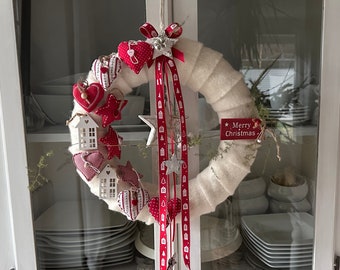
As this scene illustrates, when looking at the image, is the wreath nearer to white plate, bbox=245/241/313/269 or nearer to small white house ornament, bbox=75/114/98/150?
small white house ornament, bbox=75/114/98/150

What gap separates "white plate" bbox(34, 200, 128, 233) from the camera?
87 centimetres

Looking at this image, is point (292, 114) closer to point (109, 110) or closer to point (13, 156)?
point (109, 110)

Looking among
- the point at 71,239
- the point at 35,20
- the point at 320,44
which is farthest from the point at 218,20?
the point at 71,239

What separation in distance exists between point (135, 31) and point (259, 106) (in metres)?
0.32

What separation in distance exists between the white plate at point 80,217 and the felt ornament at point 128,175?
0.52ft

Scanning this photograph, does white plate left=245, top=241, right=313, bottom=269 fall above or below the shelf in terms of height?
below

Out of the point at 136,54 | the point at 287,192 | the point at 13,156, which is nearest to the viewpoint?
the point at 136,54

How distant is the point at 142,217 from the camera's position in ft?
2.60

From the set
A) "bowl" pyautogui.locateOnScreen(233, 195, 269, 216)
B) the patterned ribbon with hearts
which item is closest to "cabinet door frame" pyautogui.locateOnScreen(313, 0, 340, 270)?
"bowl" pyautogui.locateOnScreen(233, 195, 269, 216)

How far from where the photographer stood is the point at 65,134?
0.82 metres

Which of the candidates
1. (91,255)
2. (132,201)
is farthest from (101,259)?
(132,201)

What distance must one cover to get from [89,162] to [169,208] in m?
0.19

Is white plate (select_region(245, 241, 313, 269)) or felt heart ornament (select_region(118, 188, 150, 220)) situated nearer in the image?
felt heart ornament (select_region(118, 188, 150, 220))

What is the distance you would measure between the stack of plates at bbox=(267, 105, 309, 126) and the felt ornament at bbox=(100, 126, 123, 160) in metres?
0.37
